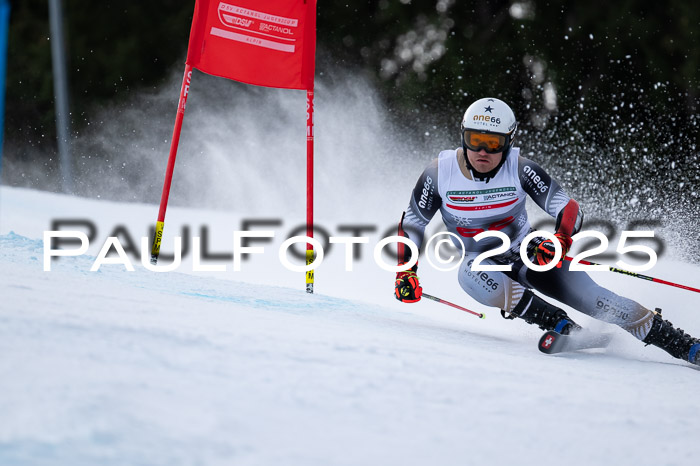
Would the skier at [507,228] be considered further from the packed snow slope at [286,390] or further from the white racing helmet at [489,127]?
the packed snow slope at [286,390]

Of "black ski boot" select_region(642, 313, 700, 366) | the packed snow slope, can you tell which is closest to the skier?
"black ski boot" select_region(642, 313, 700, 366)

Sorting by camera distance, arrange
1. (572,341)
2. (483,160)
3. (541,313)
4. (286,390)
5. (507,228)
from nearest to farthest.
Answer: (286,390)
(572,341)
(541,313)
(483,160)
(507,228)

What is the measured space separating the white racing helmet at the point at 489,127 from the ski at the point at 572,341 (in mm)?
991

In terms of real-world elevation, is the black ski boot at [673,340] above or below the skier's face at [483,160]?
below

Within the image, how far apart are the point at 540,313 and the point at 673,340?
2.04 ft

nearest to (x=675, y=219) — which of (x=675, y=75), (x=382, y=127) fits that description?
(x=675, y=75)

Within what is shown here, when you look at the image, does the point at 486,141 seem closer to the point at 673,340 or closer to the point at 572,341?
the point at 572,341

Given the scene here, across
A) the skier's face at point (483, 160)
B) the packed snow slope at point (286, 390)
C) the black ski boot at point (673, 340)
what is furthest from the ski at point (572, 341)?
the skier's face at point (483, 160)

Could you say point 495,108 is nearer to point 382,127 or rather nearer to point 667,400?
point 667,400

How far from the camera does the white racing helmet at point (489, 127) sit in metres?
4.02

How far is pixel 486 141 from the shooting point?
4.04m

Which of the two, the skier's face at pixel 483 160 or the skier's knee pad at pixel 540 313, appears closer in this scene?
the skier's knee pad at pixel 540 313

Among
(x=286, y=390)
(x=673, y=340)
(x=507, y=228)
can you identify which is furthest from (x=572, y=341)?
(x=286, y=390)

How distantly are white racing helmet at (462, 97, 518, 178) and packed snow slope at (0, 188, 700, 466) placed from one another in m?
0.97
